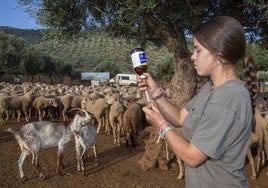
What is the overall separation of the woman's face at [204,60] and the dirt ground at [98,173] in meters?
5.29

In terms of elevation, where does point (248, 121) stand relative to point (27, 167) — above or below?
above

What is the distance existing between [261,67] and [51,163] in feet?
143

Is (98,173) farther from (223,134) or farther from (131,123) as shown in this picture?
(223,134)

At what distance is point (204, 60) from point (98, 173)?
619cm

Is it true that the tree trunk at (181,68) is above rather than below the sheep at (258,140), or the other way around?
above

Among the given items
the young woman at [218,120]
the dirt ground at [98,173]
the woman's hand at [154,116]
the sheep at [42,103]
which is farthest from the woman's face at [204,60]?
the sheep at [42,103]

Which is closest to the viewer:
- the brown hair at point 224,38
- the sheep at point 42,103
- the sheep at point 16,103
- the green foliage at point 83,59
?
the brown hair at point 224,38

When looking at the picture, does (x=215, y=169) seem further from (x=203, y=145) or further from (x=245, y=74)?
(x=245, y=74)

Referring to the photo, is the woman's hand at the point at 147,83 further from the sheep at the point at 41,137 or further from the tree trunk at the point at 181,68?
the tree trunk at the point at 181,68

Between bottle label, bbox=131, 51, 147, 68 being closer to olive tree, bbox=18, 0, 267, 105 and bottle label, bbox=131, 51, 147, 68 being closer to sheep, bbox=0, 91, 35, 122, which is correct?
olive tree, bbox=18, 0, 267, 105

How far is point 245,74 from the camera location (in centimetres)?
285

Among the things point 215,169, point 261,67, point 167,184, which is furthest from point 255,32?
point 261,67

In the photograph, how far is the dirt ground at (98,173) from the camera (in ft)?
24.5

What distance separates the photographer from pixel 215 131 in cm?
224
